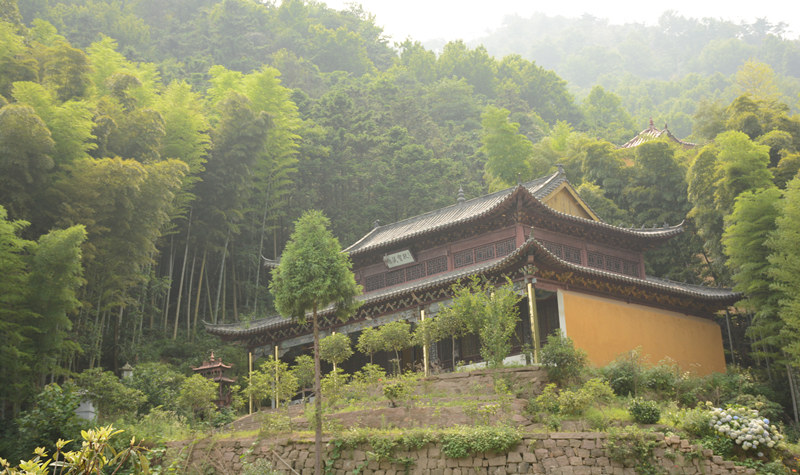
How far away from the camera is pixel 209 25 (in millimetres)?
50656

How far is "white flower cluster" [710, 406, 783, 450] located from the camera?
12280mm

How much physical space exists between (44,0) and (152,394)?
31802 mm

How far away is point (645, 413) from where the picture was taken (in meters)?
13.5

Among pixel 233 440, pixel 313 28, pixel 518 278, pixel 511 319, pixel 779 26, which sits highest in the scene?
pixel 779 26

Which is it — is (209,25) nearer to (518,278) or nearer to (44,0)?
(44,0)

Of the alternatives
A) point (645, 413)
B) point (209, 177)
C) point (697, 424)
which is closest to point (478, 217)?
point (645, 413)

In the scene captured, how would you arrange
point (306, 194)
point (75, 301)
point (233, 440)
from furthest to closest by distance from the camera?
point (306, 194)
point (75, 301)
point (233, 440)

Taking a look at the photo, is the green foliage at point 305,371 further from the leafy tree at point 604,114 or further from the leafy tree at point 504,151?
the leafy tree at point 604,114

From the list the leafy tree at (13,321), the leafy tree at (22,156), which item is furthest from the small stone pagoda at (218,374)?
the leafy tree at (22,156)

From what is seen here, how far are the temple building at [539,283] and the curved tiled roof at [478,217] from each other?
1.8 inches

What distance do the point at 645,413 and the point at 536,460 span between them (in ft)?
7.63

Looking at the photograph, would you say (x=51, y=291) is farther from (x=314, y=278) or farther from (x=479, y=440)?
(x=479, y=440)

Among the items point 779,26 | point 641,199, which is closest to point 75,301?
point 641,199

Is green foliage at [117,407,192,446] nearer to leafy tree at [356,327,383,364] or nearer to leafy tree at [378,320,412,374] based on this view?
leafy tree at [356,327,383,364]
